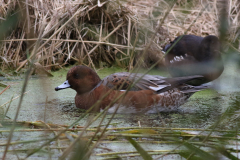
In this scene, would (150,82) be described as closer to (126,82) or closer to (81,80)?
(126,82)

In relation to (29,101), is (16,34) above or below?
above

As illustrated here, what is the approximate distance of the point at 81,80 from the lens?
3457mm

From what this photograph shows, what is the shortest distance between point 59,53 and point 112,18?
1.07 meters

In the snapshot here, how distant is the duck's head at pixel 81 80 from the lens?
3430mm

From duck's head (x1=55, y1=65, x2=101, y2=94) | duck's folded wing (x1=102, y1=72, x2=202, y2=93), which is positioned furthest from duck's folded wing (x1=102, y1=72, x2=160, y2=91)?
duck's head (x1=55, y1=65, x2=101, y2=94)

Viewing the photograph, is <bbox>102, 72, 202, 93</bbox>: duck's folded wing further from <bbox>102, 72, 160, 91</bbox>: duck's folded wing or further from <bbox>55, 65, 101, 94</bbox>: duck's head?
<bbox>55, 65, 101, 94</bbox>: duck's head

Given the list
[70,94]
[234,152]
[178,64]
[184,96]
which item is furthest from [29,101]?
[234,152]

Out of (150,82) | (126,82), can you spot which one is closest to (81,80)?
(126,82)

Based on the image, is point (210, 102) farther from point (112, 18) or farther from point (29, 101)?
point (112, 18)

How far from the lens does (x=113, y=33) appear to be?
532 centimetres

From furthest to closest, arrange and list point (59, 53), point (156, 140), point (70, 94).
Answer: point (59, 53) → point (70, 94) → point (156, 140)

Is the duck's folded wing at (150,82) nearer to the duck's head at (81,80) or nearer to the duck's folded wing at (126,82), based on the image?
the duck's folded wing at (126,82)

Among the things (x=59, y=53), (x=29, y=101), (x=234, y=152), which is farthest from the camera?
(x=59, y=53)

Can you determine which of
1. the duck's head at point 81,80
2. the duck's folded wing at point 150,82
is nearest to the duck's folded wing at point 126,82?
the duck's folded wing at point 150,82
